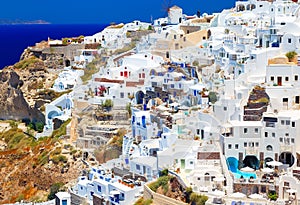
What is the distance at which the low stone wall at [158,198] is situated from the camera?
75.2 feet

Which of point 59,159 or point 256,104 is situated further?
point 59,159

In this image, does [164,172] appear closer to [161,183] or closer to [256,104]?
[161,183]

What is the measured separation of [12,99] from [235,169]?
1017 inches

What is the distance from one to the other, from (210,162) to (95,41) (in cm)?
2633

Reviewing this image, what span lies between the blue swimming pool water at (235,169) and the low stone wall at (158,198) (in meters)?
2.02

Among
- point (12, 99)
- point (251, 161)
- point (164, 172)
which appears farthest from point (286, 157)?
point (12, 99)

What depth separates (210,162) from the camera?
78.0ft

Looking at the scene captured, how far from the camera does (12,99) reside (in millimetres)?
46438

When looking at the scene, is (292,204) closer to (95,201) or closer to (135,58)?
(95,201)

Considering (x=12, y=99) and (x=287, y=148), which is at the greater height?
(x=12, y=99)

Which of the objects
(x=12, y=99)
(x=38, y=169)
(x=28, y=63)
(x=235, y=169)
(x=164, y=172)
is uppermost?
(x=28, y=63)

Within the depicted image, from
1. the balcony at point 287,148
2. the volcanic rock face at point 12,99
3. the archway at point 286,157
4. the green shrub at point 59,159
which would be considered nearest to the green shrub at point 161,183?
the archway at point 286,157

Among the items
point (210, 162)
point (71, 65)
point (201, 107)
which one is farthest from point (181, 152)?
point (71, 65)

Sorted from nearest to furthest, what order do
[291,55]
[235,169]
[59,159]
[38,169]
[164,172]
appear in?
[235,169], [164,172], [291,55], [59,159], [38,169]
